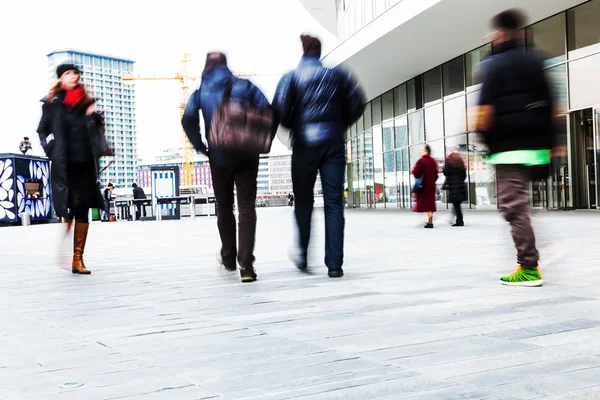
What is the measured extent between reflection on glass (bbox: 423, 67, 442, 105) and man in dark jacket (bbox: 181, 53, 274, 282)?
20.8m

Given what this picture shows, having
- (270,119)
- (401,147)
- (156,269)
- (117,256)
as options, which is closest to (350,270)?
(270,119)

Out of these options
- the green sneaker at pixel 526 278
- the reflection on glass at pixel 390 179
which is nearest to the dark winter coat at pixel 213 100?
the green sneaker at pixel 526 278

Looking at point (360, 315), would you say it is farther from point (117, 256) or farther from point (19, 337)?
point (117, 256)

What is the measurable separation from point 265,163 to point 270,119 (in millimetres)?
181537

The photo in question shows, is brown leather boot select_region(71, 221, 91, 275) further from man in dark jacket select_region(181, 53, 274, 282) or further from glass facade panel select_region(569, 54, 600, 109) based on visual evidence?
glass facade panel select_region(569, 54, 600, 109)

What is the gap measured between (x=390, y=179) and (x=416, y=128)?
3.79 meters

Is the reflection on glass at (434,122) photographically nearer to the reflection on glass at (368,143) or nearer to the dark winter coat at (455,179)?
the reflection on glass at (368,143)

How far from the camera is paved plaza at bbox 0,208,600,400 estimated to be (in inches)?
97.4

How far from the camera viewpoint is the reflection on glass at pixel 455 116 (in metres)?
23.7

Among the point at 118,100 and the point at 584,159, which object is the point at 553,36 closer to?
the point at 584,159

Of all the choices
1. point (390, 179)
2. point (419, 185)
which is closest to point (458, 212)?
point (419, 185)

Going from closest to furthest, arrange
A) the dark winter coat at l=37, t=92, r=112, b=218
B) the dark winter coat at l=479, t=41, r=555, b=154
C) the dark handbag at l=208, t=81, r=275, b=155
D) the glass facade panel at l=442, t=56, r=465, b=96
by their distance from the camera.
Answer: the dark winter coat at l=479, t=41, r=555, b=154
the dark handbag at l=208, t=81, r=275, b=155
the dark winter coat at l=37, t=92, r=112, b=218
the glass facade panel at l=442, t=56, r=465, b=96

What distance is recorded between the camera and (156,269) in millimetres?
6844

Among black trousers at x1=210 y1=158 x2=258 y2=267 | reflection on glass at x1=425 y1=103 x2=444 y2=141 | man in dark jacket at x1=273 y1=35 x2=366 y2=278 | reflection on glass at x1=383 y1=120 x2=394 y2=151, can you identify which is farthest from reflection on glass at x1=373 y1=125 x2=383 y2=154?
black trousers at x1=210 y1=158 x2=258 y2=267
